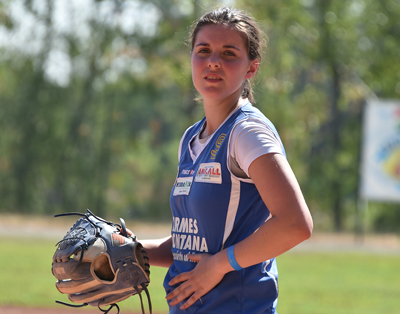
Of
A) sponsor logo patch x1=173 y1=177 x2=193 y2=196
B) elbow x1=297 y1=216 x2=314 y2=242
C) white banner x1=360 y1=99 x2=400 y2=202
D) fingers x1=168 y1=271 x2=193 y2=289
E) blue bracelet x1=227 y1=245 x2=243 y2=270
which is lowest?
fingers x1=168 y1=271 x2=193 y2=289

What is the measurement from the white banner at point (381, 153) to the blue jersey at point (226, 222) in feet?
54.9

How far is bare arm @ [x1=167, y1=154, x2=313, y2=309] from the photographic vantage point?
1.76 meters

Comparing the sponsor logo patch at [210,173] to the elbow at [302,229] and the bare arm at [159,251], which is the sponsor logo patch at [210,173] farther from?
the bare arm at [159,251]

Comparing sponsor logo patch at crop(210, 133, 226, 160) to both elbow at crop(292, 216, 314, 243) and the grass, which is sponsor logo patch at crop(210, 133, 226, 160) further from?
the grass

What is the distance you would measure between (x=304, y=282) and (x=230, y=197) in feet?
29.5

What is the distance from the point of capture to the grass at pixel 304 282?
802cm

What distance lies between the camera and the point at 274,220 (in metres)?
1.77

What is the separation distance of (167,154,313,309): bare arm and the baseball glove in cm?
43

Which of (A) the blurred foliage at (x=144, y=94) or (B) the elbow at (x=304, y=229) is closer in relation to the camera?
(B) the elbow at (x=304, y=229)

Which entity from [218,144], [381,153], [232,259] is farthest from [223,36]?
[381,153]

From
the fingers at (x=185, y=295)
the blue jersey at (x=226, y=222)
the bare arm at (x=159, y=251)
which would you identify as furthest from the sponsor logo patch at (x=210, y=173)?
the bare arm at (x=159, y=251)

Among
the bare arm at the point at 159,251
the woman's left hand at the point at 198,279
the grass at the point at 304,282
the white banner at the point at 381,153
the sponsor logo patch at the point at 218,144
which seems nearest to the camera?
the woman's left hand at the point at 198,279

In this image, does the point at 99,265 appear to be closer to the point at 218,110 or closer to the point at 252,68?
the point at 218,110

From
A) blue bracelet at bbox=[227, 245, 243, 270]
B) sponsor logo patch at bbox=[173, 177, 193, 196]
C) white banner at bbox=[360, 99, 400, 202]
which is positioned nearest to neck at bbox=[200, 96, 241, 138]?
sponsor logo patch at bbox=[173, 177, 193, 196]
